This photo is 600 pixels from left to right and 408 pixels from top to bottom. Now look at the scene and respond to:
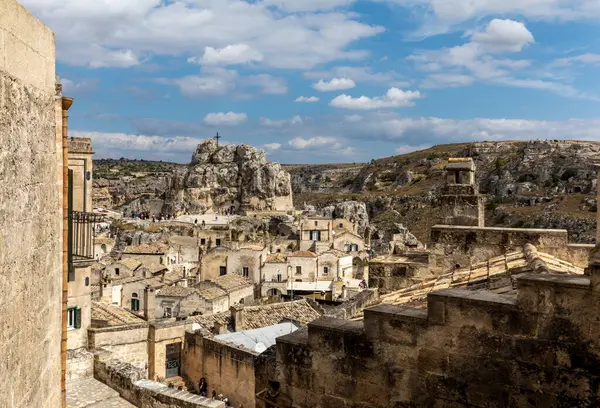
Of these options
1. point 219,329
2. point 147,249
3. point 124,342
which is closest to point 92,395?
point 124,342

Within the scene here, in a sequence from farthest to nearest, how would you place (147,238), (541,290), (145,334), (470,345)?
(147,238) → (145,334) → (470,345) → (541,290)

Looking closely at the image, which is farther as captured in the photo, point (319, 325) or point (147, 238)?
point (147, 238)

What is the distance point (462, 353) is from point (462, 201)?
6657 millimetres

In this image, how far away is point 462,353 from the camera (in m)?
4.47

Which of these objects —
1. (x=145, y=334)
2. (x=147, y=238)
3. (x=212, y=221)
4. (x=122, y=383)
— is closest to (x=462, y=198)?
(x=122, y=383)

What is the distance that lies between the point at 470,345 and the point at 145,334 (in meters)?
18.7

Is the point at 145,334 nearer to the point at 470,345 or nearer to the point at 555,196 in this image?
the point at 470,345

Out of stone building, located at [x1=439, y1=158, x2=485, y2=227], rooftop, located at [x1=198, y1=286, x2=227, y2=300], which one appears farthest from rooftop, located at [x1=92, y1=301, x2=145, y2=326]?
stone building, located at [x1=439, y1=158, x2=485, y2=227]

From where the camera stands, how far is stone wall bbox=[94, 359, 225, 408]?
43.5 ft

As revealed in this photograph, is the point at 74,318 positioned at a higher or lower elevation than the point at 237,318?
higher

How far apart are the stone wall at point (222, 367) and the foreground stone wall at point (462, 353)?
1387 centimetres

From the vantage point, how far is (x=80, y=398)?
13742 mm

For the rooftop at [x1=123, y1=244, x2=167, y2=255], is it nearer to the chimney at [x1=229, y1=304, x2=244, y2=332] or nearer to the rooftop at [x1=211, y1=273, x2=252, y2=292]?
the rooftop at [x1=211, y1=273, x2=252, y2=292]

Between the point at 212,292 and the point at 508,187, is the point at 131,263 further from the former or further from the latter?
the point at 508,187
